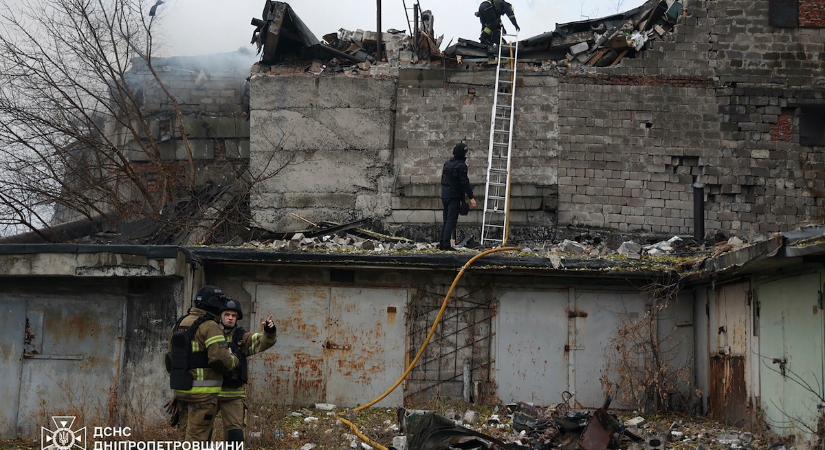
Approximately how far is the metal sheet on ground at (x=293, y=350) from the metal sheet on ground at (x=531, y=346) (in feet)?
7.68

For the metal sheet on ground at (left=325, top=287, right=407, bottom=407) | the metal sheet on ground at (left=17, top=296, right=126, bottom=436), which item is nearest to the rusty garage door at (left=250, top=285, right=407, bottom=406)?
the metal sheet on ground at (left=325, top=287, right=407, bottom=407)

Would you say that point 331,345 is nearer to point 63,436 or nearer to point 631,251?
point 63,436

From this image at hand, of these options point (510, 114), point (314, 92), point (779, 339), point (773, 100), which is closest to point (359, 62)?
point (314, 92)

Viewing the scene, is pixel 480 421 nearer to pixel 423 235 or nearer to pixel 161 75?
pixel 423 235

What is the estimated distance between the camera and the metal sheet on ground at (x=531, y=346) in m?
12.6

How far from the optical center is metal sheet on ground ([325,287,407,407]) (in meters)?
12.5

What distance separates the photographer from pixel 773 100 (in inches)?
648

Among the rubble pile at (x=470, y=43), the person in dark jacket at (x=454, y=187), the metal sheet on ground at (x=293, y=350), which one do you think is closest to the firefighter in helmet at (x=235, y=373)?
the metal sheet on ground at (x=293, y=350)

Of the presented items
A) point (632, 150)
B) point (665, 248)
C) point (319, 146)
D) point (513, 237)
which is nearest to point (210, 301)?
point (665, 248)

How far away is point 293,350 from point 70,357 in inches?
111

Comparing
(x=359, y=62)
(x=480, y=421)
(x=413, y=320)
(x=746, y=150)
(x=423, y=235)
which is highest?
(x=359, y=62)

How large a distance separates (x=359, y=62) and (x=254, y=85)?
1.90 m

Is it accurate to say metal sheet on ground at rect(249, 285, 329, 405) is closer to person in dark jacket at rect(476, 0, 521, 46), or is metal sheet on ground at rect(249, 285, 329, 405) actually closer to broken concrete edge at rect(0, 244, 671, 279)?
broken concrete edge at rect(0, 244, 671, 279)

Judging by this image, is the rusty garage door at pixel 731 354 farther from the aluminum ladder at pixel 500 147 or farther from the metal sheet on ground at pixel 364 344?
the aluminum ladder at pixel 500 147
